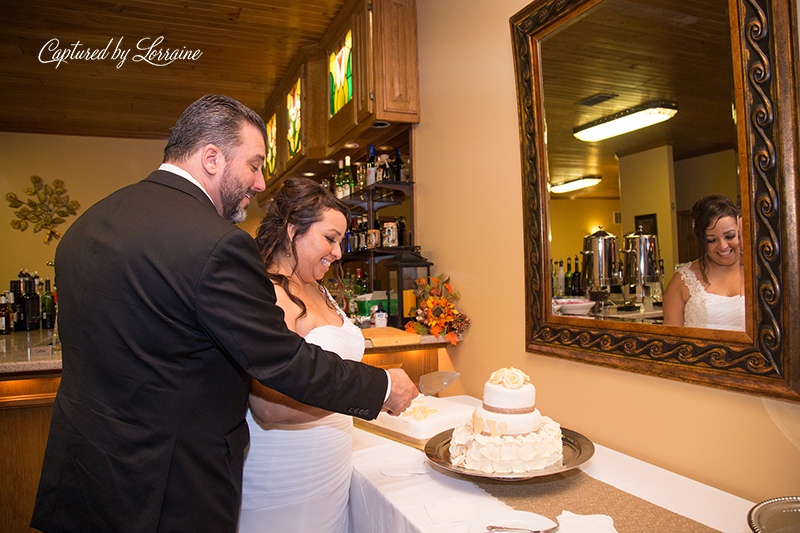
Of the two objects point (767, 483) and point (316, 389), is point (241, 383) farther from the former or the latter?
point (767, 483)

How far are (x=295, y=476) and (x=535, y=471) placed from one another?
667mm

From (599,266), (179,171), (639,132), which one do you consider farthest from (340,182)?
(179,171)

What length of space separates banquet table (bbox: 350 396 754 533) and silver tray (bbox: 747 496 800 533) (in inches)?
5.9

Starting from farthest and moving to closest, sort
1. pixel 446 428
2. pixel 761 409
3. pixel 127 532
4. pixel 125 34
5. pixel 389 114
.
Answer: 1. pixel 125 34
2. pixel 389 114
3. pixel 446 428
4. pixel 761 409
5. pixel 127 532

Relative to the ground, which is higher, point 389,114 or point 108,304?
point 389,114

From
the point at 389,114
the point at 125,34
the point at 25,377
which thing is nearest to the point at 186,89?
the point at 125,34

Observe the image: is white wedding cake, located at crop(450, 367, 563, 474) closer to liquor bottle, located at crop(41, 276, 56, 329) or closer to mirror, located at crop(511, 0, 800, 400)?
mirror, located at crop(511, 0, 800, 400)

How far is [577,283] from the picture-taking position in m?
1.81

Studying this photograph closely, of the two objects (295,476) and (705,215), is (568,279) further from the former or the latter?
(295,476)

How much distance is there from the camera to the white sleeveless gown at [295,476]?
4.71ft

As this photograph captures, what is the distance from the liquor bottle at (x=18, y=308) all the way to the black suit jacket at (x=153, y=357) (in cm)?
404

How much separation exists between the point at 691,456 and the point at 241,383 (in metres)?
1.26

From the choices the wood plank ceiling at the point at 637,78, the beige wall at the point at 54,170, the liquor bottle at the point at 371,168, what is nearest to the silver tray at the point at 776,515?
the wood plank ceiling at the point at 637,78

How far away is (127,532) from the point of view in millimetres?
1031
